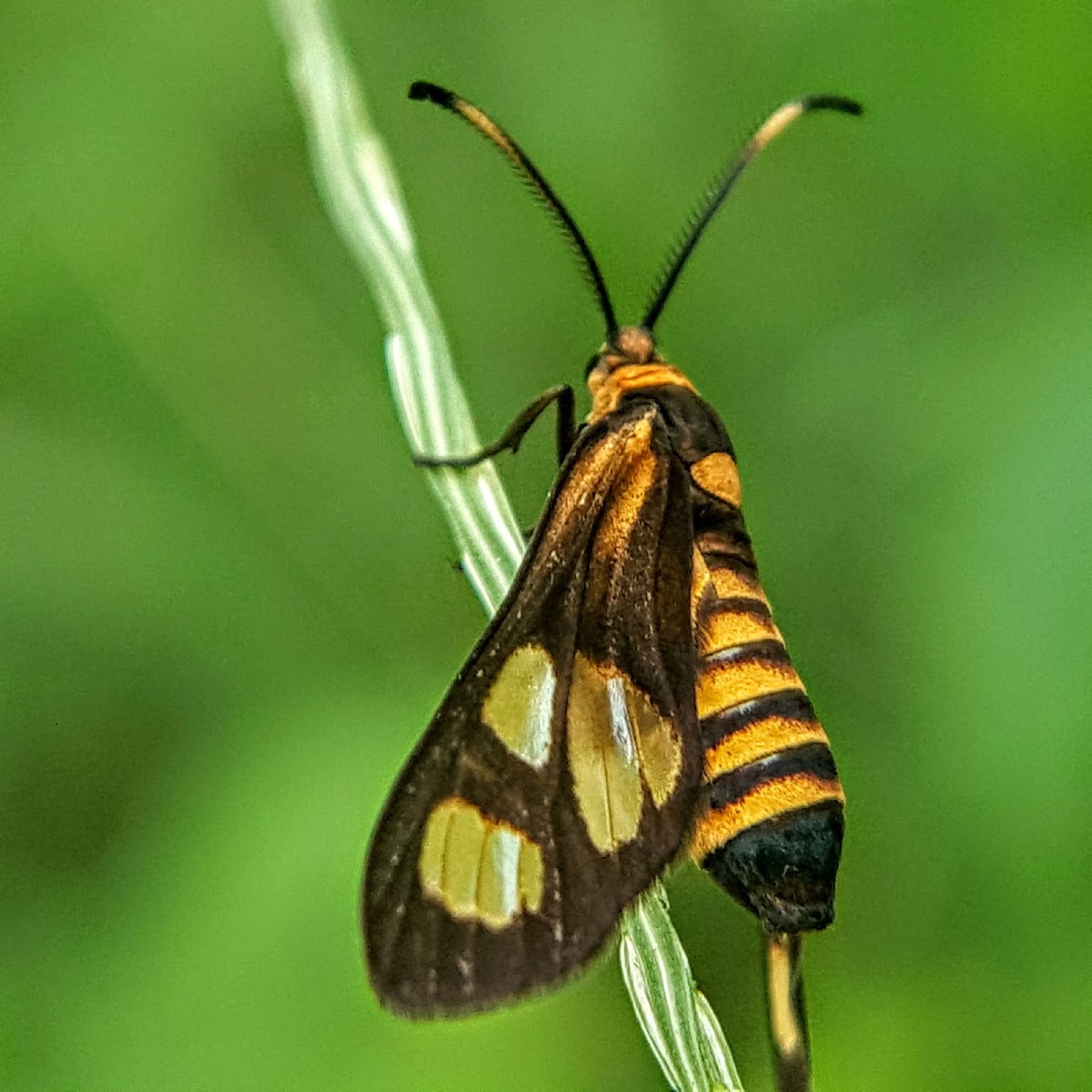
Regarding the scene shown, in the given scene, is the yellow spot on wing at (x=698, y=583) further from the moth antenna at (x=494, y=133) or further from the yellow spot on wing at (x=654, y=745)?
the moth antenna at (x=494, y=133)

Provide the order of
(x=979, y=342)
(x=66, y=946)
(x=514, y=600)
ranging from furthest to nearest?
(x=979, y=342) < (x=66, y=946) < (x=514, y=600)

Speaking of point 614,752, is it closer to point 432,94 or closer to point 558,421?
point 558,421

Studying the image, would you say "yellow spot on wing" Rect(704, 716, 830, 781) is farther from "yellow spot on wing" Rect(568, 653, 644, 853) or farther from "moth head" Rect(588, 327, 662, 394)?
"moth head" Rect(588, 327, 662, 394)

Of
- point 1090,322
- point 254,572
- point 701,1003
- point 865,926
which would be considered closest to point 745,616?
point 701,1003

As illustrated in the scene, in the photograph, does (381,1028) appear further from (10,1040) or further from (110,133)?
(110,133)

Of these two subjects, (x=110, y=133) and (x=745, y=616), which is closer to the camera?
(x=745, y=616)

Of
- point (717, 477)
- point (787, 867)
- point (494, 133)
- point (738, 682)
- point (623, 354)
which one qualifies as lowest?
point (787, 867)

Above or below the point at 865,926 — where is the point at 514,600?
above

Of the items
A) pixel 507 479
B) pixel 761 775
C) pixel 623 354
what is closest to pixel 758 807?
pixel 761 775
